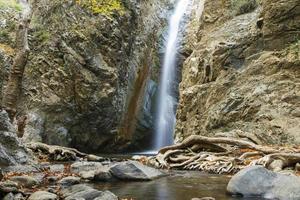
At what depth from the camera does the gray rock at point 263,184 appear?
7.70 m

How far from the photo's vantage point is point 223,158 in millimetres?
13570

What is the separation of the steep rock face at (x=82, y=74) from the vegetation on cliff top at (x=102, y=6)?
0.07m

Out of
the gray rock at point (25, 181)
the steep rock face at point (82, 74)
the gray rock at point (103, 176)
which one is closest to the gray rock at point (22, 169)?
the gray rock at point (25, 181)

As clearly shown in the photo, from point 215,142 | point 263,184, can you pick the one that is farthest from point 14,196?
point 215,142

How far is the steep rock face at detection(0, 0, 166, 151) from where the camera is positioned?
25844 mm

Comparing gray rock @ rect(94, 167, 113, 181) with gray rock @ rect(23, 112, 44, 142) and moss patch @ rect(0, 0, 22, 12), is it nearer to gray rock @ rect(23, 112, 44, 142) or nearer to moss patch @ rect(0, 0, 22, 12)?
gray rock @ rect(23, 112, 44, 142)

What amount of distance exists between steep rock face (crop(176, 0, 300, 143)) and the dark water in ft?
19.0

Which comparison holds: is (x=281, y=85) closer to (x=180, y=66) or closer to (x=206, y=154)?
(x=206, y=154)

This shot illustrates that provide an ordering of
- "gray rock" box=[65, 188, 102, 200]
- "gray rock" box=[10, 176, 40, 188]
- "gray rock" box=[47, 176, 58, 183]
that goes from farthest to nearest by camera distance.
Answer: "gray rock" box=[47, 176, 58, 183], "gray rock" box=[10, 176, 40, 188], "gray rock" box=[65, 188, 102, 200]

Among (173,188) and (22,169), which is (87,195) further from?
(22,169)

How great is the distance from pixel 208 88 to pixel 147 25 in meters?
13.0

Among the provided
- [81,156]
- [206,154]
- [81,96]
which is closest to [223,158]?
[206,154]

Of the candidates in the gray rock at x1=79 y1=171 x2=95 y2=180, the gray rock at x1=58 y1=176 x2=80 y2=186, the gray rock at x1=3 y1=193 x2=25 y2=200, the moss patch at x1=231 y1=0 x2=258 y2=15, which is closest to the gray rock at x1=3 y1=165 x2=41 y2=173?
the gray rock at x1=79 y1=171 x2=95 y2=180

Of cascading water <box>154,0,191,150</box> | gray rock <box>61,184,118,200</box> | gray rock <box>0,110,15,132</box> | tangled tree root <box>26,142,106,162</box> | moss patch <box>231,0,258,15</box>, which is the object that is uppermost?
moss patch <box>231,0,258,15</box>
